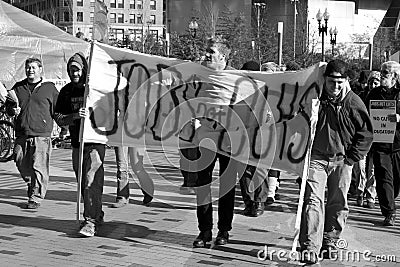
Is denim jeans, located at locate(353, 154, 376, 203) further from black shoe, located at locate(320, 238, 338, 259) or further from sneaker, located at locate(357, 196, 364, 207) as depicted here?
black shoe, located at locate(320, 238, 338, 259)

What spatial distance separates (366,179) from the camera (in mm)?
10266

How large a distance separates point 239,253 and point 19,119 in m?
4.01

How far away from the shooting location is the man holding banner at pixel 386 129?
8.87 metres

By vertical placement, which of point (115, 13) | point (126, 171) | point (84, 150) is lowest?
point (126, 171)

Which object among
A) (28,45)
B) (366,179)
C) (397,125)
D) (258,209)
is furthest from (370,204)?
(28,45)

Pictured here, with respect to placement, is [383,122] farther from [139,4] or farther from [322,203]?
[139,4]

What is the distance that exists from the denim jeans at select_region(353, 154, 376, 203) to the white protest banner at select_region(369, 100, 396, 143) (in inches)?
46.2

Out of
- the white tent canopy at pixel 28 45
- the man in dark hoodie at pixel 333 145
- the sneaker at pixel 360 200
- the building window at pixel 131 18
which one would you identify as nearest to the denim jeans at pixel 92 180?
the man in dark hoodie at pixel 333 145

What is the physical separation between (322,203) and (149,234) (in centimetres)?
213

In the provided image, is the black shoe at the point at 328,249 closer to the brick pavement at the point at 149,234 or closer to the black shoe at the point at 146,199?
the brick pavement at the point at 149,234

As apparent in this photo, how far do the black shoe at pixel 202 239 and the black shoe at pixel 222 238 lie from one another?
0.30 feet

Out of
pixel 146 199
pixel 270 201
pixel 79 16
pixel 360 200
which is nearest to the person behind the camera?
pixel 146 199

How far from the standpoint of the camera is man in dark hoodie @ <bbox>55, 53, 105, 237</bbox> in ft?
26.0

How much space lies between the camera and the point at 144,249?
7.32m
